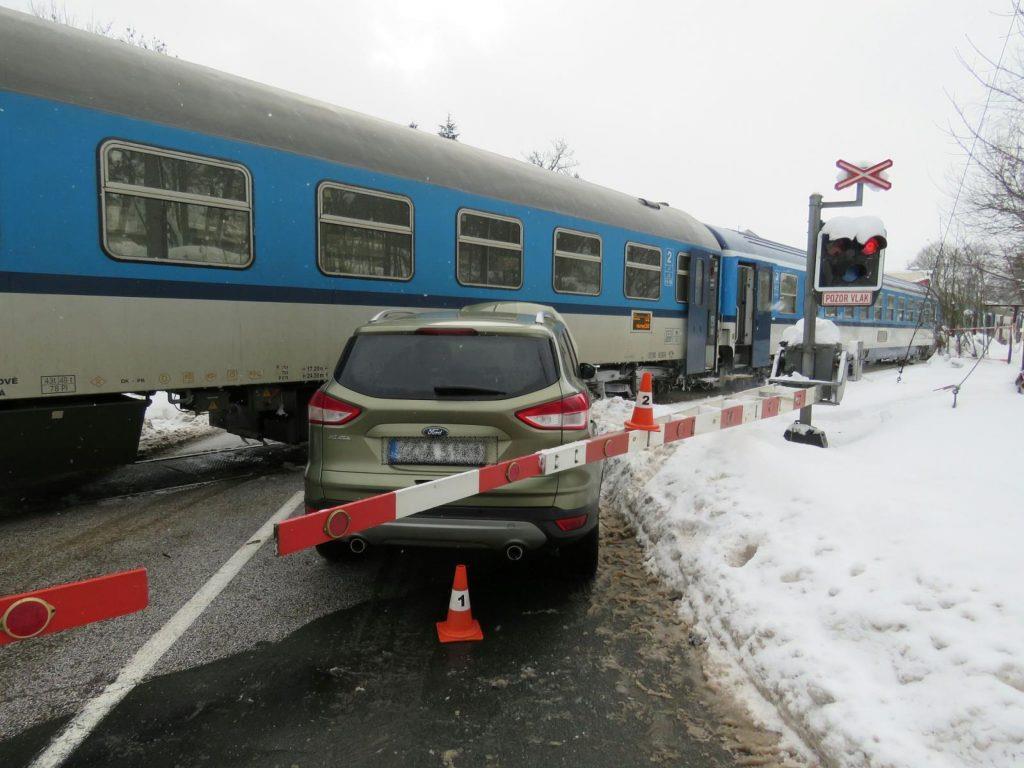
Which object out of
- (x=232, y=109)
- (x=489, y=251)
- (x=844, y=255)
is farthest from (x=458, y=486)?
(x=489, y=251)

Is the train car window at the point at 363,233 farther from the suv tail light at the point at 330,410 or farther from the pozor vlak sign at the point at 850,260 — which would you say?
the pozor vlak sign at the point at 850,260

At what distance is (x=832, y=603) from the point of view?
3100 millimetres

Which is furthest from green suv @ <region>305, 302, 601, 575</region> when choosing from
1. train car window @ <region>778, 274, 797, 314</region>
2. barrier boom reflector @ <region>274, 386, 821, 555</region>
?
train car window @ <region>778, 274, 797, 314</region>

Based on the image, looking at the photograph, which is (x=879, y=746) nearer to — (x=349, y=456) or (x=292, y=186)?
(x=349, y=456)

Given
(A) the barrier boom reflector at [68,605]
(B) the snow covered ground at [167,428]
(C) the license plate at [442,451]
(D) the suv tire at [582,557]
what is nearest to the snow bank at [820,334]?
(D) the suv tire at [582,557]

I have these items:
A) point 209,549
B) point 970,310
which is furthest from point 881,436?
point 970,310

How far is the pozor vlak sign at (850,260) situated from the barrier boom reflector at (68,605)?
20.3ft

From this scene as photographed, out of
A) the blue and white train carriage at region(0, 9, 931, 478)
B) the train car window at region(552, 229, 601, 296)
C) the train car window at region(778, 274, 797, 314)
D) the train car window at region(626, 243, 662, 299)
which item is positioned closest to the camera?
the blue and white train carriage at region(0, 9, 931, 478)

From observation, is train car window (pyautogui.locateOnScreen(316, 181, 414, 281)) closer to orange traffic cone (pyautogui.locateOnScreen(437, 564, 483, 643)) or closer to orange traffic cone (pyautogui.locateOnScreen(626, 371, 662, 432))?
orange traffic cone (pyautogui.locateOnScreen(626, 371, 662, 432))

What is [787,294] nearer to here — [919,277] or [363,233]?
[363,233]

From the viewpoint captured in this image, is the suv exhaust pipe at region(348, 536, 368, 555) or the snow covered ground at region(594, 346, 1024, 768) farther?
the suv exhaust pipe at region(348, 536, 368, 555)

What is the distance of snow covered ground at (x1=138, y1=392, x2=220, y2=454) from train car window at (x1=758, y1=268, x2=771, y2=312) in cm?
1184

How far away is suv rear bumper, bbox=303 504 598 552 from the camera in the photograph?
11.6 ft

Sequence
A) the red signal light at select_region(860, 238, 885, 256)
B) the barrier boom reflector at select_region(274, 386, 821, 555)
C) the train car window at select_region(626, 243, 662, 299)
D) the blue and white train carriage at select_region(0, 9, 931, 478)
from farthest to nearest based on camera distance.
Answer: the train car window at select_region(626, 243, 662, 299), the red signal light at select_region(860, 238, 885, 256), the blue and white train carriage at select_region(0, 9, 931, 478), the barrier boom reflector at select_region(274, 386, 821, 555)
